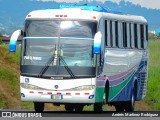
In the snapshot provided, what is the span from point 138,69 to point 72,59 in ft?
22.6

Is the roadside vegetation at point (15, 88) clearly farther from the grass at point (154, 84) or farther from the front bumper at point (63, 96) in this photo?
the front bumper at point (63, 96)

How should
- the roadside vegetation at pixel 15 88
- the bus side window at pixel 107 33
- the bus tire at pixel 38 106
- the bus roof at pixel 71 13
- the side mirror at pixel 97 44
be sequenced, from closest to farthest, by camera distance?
the side mirror at pixel 97 44, the bus roof at pixel 71 13, the bus tire at pixel 38 106, the bus side window at pixel 107 33, the roadside vegetation at pixel 15 88

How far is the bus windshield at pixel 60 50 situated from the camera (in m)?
24.4

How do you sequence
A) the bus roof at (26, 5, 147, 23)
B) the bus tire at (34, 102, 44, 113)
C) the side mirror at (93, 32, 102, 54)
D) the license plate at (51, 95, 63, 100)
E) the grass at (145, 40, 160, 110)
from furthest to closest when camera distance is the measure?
1. the grass at (145, 40, 160, 110)
2. the bus tire at (34, 102, 44, 113)
3. the bus roof at (26, 5, 147, 23)
4. the license plate at (51, 95, 63, 100)
5. the side mirror at (93, 32, 102, 54)

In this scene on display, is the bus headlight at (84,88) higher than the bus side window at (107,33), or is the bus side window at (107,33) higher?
the bus side window at (107,33)

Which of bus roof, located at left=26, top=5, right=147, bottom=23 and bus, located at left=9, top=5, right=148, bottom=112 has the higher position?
bus roof, located at left=26, top=5, right=147, bottom=23

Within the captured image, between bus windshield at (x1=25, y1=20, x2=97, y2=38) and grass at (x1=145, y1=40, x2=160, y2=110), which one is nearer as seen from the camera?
bus windshield at (x1=25, y1=20, x2=97, y2=38)

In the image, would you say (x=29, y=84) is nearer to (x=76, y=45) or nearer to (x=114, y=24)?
(x=76, y=45)

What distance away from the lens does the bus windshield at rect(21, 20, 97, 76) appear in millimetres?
24375

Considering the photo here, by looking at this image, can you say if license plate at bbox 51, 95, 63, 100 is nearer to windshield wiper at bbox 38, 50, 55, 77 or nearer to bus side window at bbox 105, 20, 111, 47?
windshield wiper at bbox 38, 50, 55, 77

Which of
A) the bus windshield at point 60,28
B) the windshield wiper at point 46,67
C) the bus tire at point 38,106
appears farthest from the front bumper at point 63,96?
the bus windshield at point 60,28

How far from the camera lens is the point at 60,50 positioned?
2442cm

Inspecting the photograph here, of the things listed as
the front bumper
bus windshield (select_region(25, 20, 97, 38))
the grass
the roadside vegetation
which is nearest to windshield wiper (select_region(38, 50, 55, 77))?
the front bumper

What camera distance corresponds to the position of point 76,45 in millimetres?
24453
